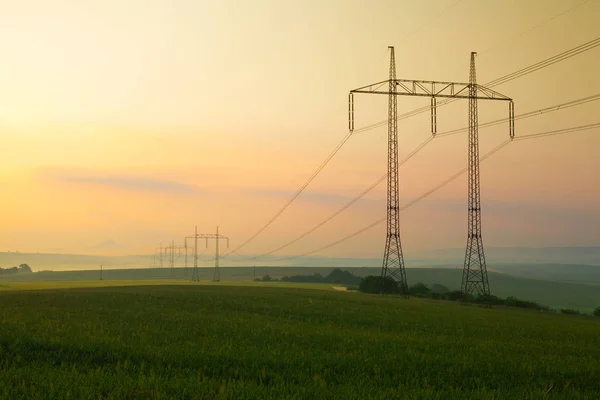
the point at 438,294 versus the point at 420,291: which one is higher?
the point at 438,294

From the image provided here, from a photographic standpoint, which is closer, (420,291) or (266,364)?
(266,364)

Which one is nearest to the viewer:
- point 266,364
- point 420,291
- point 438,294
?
point 266,364

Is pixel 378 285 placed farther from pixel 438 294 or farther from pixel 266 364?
pixel 266 364

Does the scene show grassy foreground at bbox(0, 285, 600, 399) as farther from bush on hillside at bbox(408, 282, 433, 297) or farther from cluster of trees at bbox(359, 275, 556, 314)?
bush on hillside at bbox(408, 282, 433, 297)

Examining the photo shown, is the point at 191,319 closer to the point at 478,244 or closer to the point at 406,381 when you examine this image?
the point at 406,381

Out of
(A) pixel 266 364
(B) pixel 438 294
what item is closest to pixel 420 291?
(B) pixel 438 294

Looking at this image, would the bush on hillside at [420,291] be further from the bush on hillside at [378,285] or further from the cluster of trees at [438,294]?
→ the bush on hillside at [378,285]

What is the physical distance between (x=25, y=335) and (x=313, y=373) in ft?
37.9

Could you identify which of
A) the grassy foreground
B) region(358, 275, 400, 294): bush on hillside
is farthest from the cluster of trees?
the grassy foreground

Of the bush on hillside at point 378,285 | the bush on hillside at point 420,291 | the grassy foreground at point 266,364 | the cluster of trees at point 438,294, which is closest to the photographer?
the grassy foreground at point 266,364

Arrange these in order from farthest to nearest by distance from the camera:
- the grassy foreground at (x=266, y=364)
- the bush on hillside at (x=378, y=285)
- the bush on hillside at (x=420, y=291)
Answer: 1. the bush on hillside at (x=378, y=285)
2. the bush on hillside at (x=420, y=291)
3. the grassy foreground at (x=266, y=364)

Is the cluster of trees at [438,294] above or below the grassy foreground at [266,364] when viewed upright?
below

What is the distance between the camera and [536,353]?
2300 cm

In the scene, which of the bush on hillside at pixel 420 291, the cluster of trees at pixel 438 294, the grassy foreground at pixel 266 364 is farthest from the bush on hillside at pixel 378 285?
the grassy foreground at pixel 266 364
